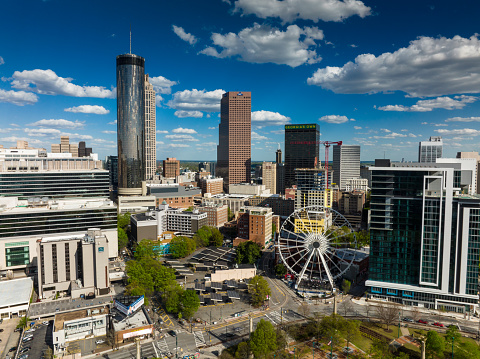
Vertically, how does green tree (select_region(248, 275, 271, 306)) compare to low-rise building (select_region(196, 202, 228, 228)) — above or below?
below

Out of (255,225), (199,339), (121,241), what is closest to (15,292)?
(121,241)

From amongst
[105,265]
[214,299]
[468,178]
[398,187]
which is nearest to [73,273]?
[105,265]

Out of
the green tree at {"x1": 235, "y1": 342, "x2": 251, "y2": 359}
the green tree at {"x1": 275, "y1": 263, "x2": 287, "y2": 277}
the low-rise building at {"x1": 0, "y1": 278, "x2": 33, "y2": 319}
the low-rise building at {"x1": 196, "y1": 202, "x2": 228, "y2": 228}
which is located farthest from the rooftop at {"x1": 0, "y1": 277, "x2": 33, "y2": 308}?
the low-rise building at {"x1": 196, "y1": 202, "x2": 228, "y2": 228}

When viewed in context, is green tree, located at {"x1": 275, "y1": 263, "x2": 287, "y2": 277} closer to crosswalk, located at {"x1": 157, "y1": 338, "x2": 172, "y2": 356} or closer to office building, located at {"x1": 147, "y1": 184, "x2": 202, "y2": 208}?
crosswalk, located at {"x1": 157, "y1": 338, "x2": 172, "y2": 356}

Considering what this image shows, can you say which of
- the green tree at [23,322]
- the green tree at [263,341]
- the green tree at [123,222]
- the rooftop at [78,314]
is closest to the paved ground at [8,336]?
the green tree at [23,322]

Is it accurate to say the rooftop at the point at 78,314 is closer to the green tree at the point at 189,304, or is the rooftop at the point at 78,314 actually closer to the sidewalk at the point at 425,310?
the green tree at the point at 189,304

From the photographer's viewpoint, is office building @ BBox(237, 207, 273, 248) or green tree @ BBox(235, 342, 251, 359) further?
office building @ BBox(237, 207, 273, 248)

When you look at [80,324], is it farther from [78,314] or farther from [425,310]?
[425,310]
